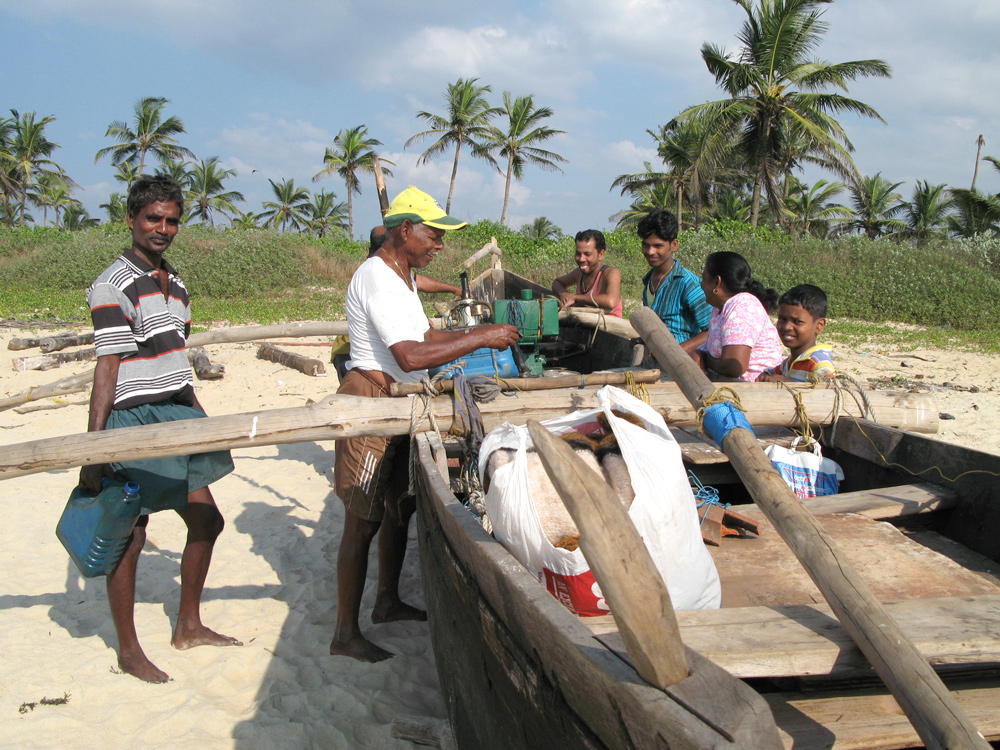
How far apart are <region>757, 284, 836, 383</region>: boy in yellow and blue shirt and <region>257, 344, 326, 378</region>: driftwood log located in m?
6.08

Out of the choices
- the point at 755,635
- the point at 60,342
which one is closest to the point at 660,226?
the point at 755,635

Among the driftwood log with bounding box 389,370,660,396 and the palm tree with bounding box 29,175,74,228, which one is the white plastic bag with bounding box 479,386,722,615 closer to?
the driftwood log with bounding box 389,370,660,396

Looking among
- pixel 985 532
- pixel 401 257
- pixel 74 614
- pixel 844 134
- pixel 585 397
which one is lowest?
pixel 74 614

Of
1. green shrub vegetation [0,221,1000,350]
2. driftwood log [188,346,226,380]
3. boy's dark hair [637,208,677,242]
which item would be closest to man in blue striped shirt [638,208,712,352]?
boy's dark hair [637,208,677,242]

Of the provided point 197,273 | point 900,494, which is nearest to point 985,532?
point 900,494

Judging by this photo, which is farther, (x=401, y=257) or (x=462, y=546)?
(x=401, y=257)

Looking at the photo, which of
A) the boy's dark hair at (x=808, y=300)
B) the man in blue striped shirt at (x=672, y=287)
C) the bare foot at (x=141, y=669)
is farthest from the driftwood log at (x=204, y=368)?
the boy's dark hair at (x=808, y=300)

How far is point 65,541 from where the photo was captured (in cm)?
250

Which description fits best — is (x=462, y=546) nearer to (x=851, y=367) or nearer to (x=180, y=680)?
(x=180, y=680)

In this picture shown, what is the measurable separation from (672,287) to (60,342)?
29.9ft

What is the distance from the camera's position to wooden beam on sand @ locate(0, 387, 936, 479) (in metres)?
2.31

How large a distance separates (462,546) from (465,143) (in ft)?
98.2

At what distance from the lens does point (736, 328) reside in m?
3.39

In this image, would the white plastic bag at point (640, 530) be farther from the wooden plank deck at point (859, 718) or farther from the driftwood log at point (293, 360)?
the driftwood log at point (293, 360)
